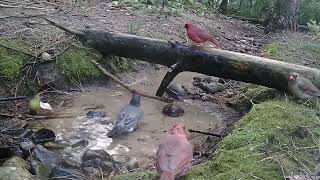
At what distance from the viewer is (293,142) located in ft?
15.5

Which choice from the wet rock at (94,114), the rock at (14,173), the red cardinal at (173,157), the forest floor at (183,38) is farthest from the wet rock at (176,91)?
the rock at (14,173)

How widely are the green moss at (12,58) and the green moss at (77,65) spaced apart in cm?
62

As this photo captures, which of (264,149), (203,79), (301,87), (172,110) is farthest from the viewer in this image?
(203,79)

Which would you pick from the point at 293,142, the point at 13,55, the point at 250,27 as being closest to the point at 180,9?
the point at 250,27

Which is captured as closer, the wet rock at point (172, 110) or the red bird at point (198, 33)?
the red bird at point (198, 33)

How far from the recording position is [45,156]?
5.00 meters

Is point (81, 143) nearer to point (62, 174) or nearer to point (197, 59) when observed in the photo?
point (62, 174)

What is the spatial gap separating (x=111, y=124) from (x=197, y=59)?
67.1 inches

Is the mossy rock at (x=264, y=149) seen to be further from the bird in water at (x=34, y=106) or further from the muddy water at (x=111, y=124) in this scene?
the bird in water at (x=34, y=106)

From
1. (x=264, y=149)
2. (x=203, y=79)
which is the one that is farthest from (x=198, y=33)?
(x=264, y=149)

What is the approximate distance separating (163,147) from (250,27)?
11777 mm

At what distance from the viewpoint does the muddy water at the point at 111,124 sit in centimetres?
582

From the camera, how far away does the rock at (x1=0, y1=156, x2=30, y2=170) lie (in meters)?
4.42

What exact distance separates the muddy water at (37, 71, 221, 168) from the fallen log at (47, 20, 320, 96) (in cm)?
64
